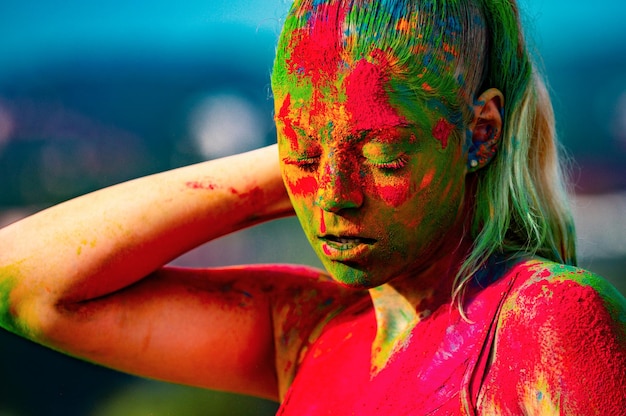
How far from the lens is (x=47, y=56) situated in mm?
2006

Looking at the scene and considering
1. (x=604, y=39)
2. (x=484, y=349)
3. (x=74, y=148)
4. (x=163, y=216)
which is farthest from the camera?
(x=74, y=148)

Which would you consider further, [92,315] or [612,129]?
[612,129]

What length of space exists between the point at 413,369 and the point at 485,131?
0.28 m

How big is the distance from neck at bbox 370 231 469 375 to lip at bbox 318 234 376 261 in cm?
10

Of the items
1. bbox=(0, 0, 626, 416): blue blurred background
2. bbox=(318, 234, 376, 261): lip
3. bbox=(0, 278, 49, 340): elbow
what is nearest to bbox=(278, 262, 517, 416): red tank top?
bbox=(318, 234, 376, 261): lip

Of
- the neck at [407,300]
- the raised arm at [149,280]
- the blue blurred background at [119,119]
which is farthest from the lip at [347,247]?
the blue blurred background at [119,119]

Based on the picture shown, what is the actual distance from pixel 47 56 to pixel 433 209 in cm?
139

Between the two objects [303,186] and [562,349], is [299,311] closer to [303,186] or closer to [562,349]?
[303,186]

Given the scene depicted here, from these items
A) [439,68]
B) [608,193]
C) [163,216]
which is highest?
[439,68]

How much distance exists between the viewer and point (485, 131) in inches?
37.5

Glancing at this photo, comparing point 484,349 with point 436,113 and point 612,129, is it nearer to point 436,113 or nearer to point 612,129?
point 436,113

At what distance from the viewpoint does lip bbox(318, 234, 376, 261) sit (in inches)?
35.4

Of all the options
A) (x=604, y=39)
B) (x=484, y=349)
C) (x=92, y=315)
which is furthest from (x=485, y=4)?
(x=604, y=39)

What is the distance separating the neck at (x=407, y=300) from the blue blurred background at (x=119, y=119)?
909 millimetres
